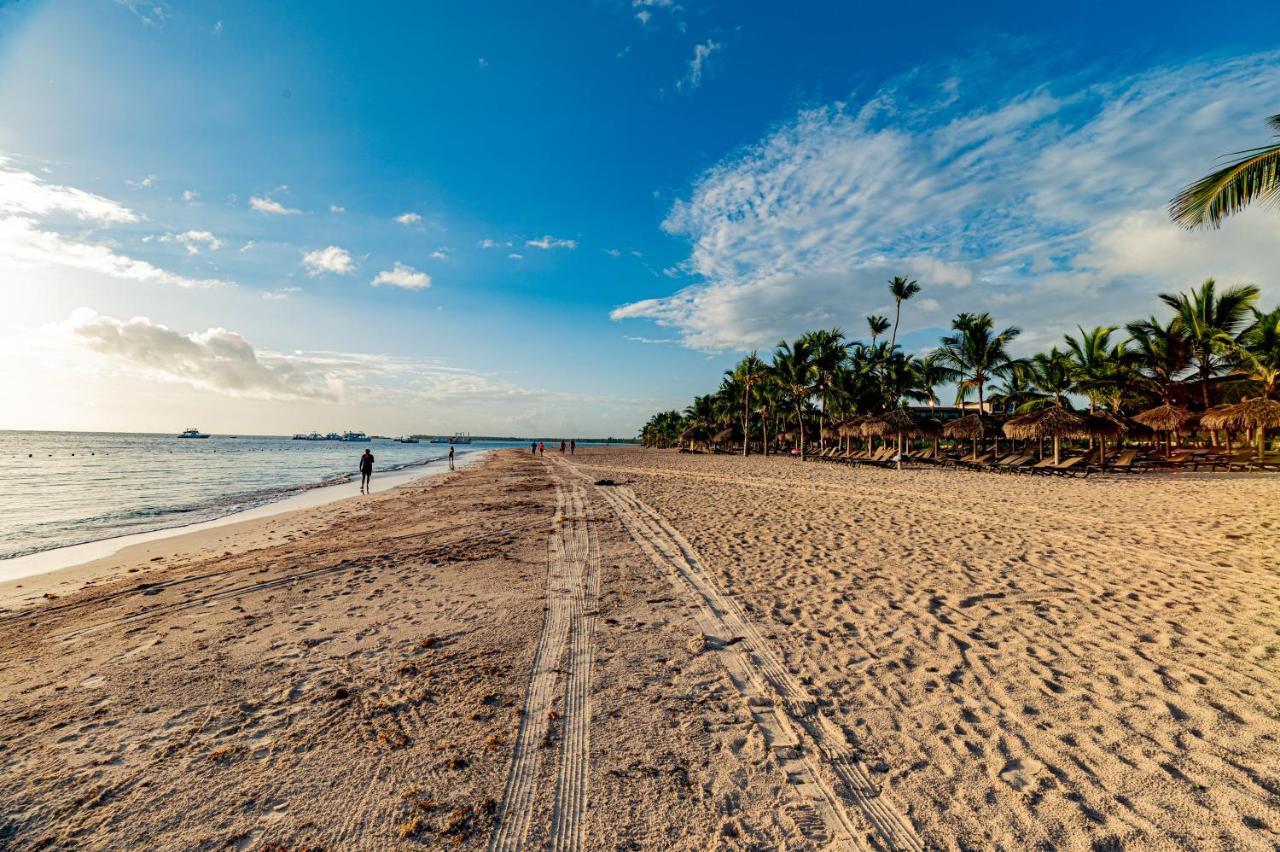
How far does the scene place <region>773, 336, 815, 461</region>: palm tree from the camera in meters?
40.7

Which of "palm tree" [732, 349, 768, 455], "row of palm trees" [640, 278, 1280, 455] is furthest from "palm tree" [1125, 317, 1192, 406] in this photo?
"palm tree" [732, 349, 768, 455]

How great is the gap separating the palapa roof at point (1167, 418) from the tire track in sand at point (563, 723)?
31134 millimetres

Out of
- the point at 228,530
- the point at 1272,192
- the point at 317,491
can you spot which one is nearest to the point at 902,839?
the point at 1272,192

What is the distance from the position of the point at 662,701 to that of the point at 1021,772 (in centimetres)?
245

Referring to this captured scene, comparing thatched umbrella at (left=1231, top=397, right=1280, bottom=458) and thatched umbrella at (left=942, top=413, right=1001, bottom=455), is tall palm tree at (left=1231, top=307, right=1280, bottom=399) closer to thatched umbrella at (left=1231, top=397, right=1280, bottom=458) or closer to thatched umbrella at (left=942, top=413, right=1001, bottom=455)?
thatched umbrella at (left=1231, top=397, right=1280, bottom=458)

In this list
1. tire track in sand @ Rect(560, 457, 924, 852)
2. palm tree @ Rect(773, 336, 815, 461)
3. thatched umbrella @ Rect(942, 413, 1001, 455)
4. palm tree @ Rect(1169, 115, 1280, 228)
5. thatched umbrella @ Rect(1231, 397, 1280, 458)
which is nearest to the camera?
tire track in sand @ Rect(560, 457, 924, 852)

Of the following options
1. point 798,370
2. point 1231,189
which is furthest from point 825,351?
point 1231,189

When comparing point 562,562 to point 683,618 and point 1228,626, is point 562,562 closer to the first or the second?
point 683,618

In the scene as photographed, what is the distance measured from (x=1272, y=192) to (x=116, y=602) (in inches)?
702

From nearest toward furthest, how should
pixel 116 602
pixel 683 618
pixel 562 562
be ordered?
pixel 683 618, pixel 116 602, pixel 562 562

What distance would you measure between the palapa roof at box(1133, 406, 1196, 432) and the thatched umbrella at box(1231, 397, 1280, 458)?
2.89 meters

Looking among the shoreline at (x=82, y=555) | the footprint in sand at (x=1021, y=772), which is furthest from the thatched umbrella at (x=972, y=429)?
the shoreline at (x=82, y=555)

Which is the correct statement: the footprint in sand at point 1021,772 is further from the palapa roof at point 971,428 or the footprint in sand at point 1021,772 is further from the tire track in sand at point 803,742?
the palapa roof at point 971,428

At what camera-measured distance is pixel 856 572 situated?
7441mm
